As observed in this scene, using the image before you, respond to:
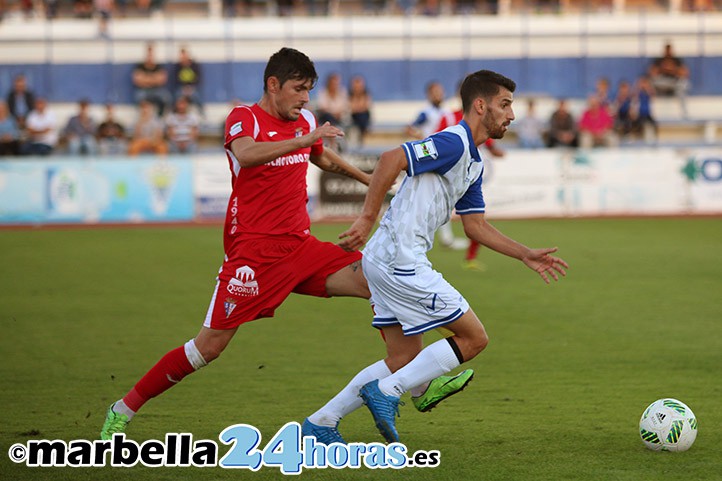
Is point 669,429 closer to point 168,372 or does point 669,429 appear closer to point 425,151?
point 425,151

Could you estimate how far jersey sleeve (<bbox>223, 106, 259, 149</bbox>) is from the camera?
596cm

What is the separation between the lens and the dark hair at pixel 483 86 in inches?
223

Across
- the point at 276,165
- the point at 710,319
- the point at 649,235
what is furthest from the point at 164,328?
the point at 649,235

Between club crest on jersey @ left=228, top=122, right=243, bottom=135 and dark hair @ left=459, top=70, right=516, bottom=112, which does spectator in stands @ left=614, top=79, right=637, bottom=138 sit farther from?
club crest on jersey @ left=228, top=122, right=243, bottom=135

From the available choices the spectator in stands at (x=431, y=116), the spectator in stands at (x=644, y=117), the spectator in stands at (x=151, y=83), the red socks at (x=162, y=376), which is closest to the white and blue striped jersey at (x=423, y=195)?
the red socks at (x=162, y=376)

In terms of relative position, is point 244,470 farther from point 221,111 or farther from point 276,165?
point 221,111

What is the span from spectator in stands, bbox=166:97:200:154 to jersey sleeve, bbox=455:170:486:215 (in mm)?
18755

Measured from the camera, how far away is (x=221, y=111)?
28.2 metres

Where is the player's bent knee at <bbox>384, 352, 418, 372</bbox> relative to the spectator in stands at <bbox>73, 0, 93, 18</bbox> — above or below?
below

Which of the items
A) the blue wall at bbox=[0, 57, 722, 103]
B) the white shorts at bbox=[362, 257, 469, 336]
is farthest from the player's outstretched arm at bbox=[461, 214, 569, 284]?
the blue wall at bbox=[0, 57, 722, 103]

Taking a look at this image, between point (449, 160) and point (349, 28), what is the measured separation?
2445 cm

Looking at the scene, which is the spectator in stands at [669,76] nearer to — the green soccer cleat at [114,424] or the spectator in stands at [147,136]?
the spectator in stands at [147,136]

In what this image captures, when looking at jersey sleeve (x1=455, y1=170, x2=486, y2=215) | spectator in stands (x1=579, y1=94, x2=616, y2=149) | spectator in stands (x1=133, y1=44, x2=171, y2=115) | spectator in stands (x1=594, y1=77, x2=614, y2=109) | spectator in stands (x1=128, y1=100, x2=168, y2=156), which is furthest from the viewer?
spectator in stands (x1=594, y1=77, x2=614, y2=109)

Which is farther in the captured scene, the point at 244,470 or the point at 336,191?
the point at 336,191
